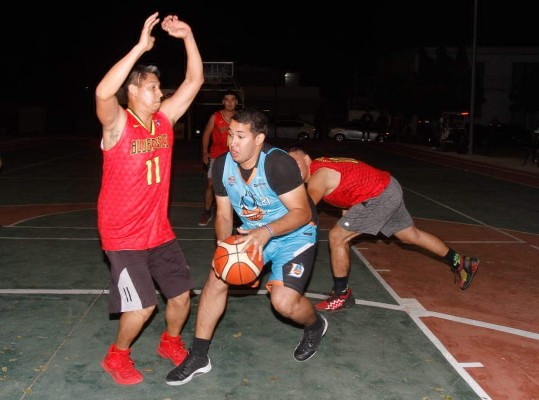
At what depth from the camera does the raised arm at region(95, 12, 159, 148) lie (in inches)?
161

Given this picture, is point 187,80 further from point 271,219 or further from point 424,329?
point 424,329

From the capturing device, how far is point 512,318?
6.26 metres

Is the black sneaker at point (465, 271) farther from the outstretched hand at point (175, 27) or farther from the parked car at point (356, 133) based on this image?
the parked car at point (356, 133)

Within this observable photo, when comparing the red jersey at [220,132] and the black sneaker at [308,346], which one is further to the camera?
the red jersey at [220,132]

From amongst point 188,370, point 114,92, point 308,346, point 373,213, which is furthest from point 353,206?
point 114,92

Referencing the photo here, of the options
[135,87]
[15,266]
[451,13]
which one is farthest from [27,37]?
[135,87]

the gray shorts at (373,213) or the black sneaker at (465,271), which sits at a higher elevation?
the gray shorts at (373,213)

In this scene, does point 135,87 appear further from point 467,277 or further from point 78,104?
point 78,104

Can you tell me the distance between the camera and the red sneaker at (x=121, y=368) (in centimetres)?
463

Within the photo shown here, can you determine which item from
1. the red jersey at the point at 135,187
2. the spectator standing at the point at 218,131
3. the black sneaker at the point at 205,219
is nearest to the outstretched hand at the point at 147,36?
the red jersey at the point at 135,187

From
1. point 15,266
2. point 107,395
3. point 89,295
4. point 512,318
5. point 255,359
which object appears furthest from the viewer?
point 15,266

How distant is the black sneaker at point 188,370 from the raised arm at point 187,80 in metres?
1.78

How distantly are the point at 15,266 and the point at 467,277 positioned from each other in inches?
210

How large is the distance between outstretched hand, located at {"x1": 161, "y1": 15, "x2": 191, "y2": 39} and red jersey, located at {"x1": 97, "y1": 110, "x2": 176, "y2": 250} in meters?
0.63
